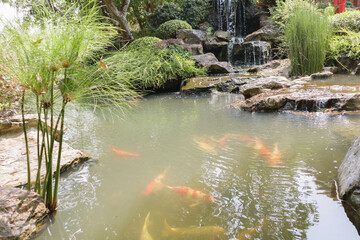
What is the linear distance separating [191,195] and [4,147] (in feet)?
7.36

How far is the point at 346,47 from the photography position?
791cm

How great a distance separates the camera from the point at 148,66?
7938 millimetres

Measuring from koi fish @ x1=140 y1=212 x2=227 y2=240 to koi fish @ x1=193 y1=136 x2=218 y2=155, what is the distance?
4.36 feet

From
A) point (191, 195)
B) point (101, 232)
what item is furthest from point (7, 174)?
point (191, 195)

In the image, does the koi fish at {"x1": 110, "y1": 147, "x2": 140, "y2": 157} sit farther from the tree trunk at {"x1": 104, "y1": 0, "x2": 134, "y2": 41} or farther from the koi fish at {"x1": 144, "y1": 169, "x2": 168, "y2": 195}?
the tree trunk at {"x1": 104, "y1": 0, "x2": 134, "y2": 41}

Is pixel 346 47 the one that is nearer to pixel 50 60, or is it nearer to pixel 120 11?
pixel 120 11

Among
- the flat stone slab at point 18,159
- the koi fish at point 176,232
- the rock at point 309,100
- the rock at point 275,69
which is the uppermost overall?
the rock at point 275,69

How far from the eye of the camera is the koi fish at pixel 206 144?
9.70 feet

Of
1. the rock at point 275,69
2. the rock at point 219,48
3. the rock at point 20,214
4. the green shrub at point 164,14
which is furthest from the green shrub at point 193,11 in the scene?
the rock at point 20,214

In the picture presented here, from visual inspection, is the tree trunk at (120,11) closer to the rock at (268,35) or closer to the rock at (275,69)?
the rock at (275,69)

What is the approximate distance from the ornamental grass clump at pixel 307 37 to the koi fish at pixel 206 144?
17.9 ft

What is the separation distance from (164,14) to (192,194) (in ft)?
43.6

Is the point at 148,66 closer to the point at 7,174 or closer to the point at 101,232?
the point at 7,174

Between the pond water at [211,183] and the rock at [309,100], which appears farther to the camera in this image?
the rock at [309,100]
